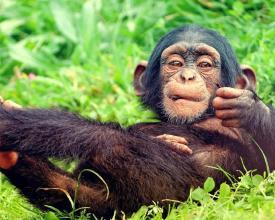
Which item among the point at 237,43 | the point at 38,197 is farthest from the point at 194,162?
the point at 237,43

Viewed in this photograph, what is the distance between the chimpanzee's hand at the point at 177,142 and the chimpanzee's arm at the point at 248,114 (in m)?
0.32

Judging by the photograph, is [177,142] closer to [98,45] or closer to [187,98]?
[187,98]

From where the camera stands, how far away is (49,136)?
5258mm

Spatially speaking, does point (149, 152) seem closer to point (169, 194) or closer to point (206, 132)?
point (169, 194)

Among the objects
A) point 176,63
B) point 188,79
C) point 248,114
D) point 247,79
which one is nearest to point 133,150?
point 248,114

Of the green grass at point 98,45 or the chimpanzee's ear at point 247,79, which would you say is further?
the green grass at point 98,45

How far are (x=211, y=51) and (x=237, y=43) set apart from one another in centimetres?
177

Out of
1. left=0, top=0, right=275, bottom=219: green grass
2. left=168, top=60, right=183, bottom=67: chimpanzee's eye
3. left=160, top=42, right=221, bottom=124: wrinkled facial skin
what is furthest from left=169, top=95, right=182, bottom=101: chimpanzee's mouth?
left=0, top=0, right=275, bottom=219: green grass

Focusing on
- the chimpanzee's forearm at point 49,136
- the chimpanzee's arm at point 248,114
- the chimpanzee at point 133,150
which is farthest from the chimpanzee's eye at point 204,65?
the chimpanzee's forearm at point 49,136

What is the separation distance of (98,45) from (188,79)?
3.77 metres

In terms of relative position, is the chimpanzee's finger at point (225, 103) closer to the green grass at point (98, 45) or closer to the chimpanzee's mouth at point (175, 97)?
the chimpanzee's mouth at point (175, 97)

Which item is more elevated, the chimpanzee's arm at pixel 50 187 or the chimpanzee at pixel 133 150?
the chimpanzee at pixel 133 150

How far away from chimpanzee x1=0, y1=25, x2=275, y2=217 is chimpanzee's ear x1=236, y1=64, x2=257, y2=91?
713 mm

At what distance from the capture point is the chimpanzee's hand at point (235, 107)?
5.41m
